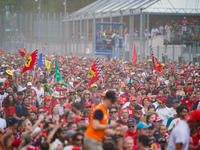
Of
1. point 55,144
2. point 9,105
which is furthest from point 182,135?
point 9,105

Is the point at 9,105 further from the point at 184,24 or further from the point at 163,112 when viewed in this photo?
the point at 184,24

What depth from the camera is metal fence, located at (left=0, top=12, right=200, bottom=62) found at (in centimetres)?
4398

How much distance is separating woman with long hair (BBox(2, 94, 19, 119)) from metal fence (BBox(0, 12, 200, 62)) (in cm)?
2264

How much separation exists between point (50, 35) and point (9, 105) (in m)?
42.5

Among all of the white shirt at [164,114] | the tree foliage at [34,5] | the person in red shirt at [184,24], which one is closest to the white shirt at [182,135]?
the white shirt at [164,114]

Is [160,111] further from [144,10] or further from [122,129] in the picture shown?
[144,10]

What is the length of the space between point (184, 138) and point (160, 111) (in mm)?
4702

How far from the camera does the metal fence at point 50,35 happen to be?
144 feet

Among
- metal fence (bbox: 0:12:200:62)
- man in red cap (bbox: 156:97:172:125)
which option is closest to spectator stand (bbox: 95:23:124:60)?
metal fence (bbox: 0:12:200:62)

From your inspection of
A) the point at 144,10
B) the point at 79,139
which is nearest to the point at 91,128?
the point at 79,139

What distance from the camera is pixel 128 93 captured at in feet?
43.6

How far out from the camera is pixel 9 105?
36.9 feet

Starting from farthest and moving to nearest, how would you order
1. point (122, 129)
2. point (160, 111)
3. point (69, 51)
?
point (69, 51) → point (160, 111) → point (122, 129)

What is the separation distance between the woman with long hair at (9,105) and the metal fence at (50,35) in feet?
74.3
